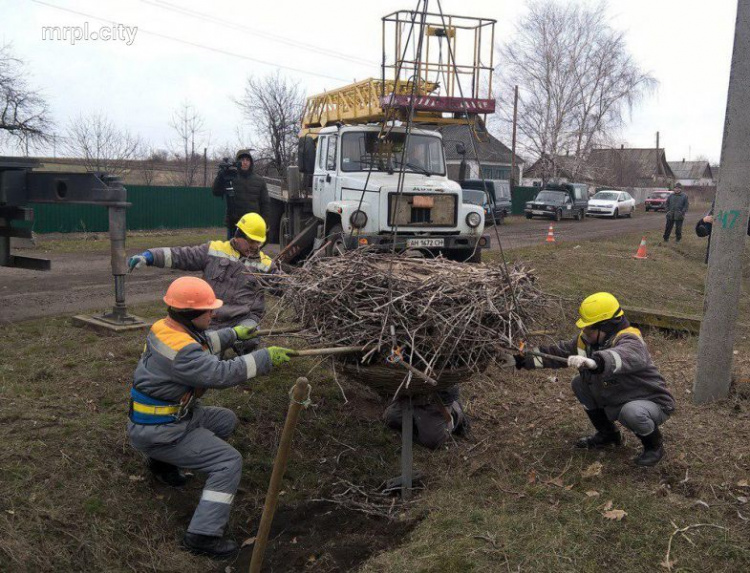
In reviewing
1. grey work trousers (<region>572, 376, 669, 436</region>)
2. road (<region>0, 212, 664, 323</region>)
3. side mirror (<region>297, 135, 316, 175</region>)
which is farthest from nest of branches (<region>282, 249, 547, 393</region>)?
side mirror (<region>297, 135, 316, 175</region>)

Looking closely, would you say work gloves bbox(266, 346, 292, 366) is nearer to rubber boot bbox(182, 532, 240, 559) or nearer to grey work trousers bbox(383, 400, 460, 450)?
rubber boot bbox(182, 532, 240, 559)

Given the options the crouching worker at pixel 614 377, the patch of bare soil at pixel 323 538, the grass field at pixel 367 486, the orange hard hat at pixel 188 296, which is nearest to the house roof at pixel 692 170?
the grass field at pixel 367 486

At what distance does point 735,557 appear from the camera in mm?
3400

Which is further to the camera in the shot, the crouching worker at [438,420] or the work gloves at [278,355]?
the crouching worker at [438,420]

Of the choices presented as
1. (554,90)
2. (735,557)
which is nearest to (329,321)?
(735,557)

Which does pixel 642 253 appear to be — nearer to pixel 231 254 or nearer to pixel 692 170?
pixel 231 254

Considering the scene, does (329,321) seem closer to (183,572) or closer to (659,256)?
(183,572)

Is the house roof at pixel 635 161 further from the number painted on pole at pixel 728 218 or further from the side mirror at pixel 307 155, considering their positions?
the number painted on pole at pixel 728 218

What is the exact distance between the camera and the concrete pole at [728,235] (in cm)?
539

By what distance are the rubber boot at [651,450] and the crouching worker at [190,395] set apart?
243cm

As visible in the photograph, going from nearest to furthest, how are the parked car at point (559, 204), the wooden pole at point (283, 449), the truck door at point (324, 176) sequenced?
the wooden pole at point (283, 449), the truck door at point (324, 176), the parked car at point (559, 204)

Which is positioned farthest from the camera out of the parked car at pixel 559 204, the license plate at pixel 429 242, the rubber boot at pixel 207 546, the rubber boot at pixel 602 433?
the parked car at pixel 559 204

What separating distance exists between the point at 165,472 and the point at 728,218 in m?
4.78

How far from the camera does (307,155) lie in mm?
10734
